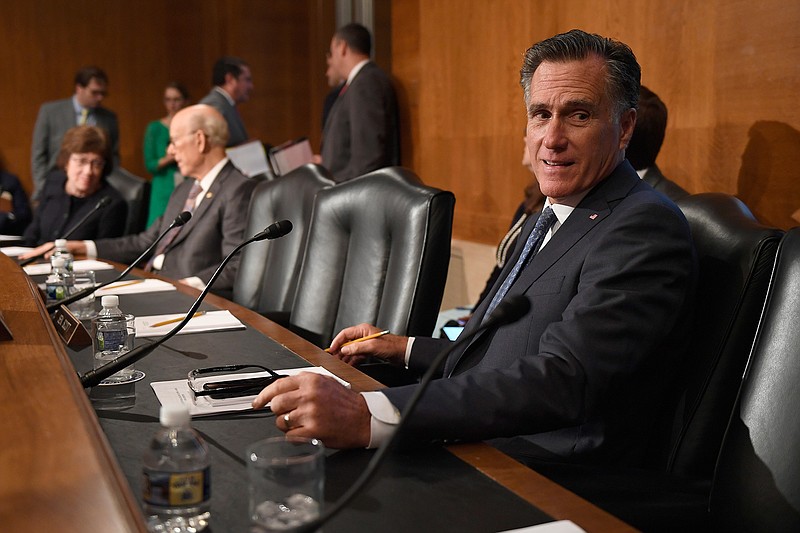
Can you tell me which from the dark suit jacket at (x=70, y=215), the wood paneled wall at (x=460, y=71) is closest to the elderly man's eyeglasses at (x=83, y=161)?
the dark suit jacket at (x=70, y=215)

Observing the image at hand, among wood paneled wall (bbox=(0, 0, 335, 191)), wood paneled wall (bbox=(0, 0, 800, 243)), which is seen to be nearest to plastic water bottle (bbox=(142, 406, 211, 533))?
wood paneled wall (bbox=(0, 0, 800, 243))

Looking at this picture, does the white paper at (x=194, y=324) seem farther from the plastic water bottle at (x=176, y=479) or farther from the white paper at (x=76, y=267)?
the white paper at (x=76, y=267)

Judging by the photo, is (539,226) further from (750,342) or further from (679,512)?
(679,512)

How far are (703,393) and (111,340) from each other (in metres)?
1.12

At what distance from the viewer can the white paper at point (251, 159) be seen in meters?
5.18

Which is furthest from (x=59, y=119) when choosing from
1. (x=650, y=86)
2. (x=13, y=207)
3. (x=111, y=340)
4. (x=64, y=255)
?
(x=111, y=340)

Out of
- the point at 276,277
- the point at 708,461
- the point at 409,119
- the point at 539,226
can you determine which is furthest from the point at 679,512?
the point at 409,119

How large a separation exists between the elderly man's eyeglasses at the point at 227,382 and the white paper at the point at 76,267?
194 centimetres

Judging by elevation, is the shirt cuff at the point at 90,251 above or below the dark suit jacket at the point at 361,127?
below

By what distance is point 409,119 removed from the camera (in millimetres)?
5336

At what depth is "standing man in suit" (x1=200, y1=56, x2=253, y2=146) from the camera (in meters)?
6.15

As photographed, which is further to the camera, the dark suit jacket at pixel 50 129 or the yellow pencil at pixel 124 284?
the dark suit jacket at pixel 50 129

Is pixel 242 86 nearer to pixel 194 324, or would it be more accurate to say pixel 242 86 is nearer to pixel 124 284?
pixel 124 284

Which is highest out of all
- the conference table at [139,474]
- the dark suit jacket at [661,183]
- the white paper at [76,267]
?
the dark suit jacket at [661,183]
